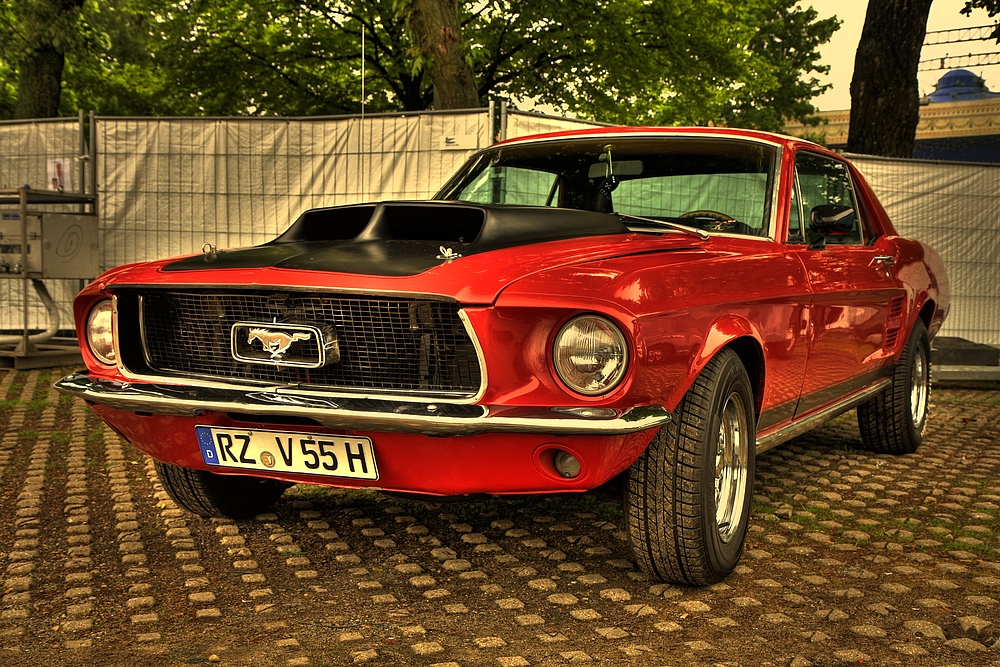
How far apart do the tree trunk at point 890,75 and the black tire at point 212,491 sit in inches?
387

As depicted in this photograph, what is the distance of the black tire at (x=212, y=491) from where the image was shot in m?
4.20

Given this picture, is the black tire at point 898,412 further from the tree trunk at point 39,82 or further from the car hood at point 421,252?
the tree trunk at point 39,82

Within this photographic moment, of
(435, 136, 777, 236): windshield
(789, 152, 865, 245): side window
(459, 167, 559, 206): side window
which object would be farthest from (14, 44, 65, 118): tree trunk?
(789, 152, 865, 245): side window

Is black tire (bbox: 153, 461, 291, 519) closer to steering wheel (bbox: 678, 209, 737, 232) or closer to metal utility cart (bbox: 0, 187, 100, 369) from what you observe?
steering wheel (bbox: 678, 209, 737, 232)

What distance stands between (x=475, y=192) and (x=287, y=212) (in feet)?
17.0

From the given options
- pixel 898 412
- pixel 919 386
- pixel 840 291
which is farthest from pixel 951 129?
pixel 840 291

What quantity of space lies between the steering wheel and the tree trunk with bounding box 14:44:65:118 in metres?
14.2

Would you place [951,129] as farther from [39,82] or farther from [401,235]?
[401,235]

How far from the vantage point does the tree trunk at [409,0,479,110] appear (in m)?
10.3

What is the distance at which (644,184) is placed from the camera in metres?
4.64

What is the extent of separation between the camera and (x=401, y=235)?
3820 mm

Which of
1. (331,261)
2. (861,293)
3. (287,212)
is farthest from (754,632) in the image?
(287,212)

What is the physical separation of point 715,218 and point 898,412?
2338 mm

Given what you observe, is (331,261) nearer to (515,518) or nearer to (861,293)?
(515,518)
